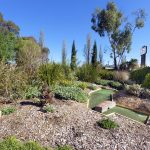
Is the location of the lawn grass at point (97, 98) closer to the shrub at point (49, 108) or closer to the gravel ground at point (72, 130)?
the gravel ground at point (72, 130)

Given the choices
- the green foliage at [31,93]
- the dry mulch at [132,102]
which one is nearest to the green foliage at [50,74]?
the green foliage at [31,93]

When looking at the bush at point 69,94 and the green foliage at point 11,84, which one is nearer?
the green foliage at point 11,84

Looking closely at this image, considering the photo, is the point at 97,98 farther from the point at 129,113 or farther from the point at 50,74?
the point at 50,74

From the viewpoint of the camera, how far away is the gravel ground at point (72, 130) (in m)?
6.21

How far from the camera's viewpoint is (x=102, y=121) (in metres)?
7.25

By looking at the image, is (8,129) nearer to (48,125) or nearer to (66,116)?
(48,125)

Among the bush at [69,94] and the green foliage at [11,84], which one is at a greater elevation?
the green foliage at [11,84]

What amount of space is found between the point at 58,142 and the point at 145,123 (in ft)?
11.1

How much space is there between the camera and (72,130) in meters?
6.77

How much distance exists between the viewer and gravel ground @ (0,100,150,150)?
621cm

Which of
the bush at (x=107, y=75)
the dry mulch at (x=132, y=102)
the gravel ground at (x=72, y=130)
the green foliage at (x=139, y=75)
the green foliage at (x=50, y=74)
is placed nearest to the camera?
the gravel ground at (x=72, y=130)

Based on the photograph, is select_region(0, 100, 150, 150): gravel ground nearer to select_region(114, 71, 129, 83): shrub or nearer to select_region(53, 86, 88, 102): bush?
select_region(53, 86, 88, 102): bush

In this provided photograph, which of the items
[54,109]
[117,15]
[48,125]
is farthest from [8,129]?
[117,15]

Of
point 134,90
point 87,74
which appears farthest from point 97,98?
point 87,74
